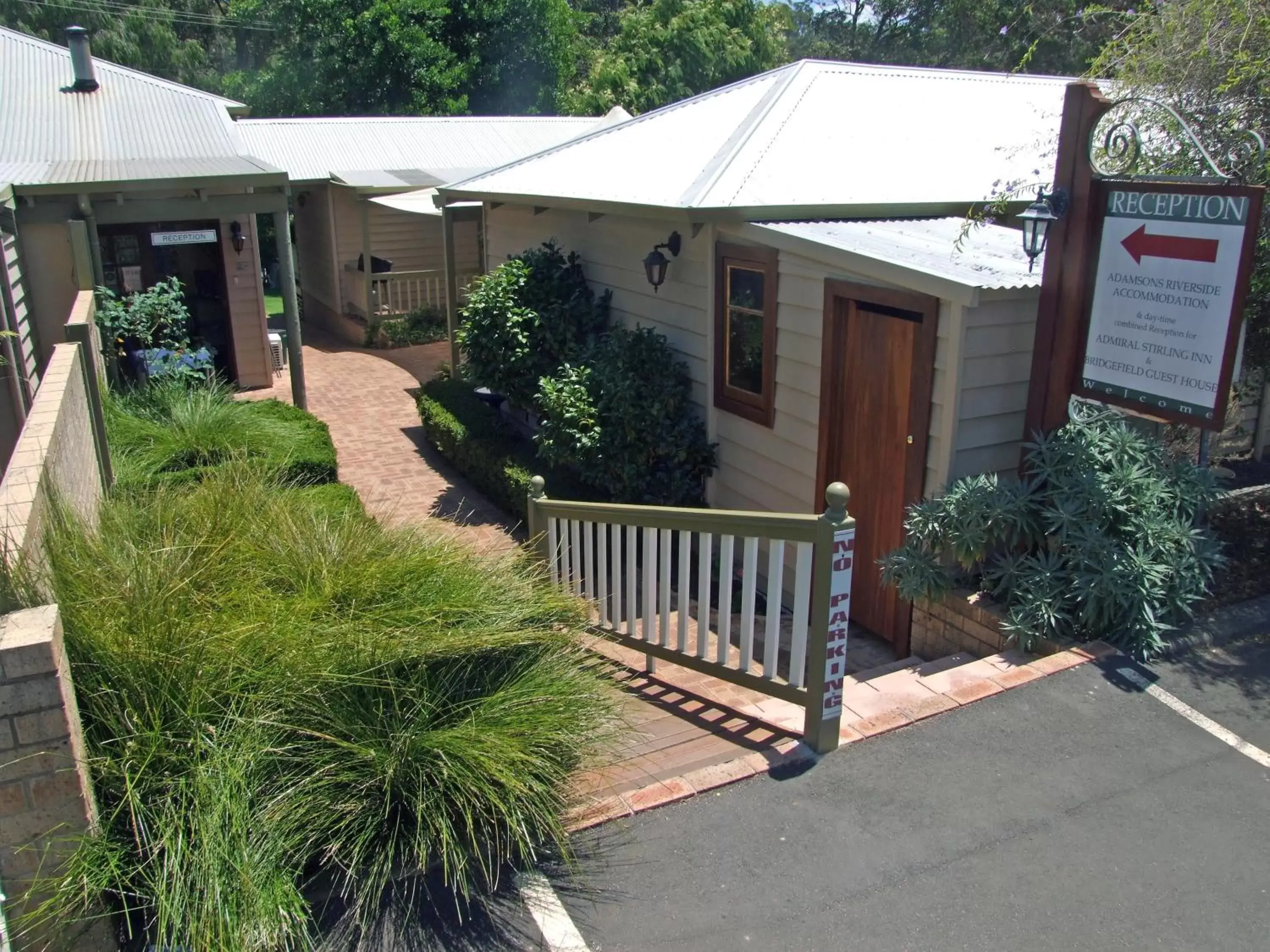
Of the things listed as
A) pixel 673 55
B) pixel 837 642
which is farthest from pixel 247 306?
pixel 673 55

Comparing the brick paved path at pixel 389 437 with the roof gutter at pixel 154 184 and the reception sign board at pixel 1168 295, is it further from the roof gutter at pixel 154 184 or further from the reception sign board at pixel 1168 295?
the reception sign board at pixel 1168 295

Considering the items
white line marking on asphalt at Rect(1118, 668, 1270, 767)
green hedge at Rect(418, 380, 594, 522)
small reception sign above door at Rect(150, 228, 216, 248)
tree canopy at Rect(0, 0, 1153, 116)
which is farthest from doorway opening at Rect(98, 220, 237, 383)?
tree canopy at Rect(0, 0, 1153, 116)

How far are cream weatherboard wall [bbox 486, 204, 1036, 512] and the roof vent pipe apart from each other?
705cm

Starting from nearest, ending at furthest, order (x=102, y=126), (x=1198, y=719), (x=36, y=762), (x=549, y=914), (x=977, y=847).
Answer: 1. (x=36, y=762)
2. (x=549, y=914)
3. (x=977, y=847)
4. (x=1198, y=719)
5. (x=102, y=126)

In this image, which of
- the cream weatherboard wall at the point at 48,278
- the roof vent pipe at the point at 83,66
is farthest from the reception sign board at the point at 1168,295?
the roof vent pipe at the point at 83,66

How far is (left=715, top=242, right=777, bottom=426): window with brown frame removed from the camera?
7.57 metres

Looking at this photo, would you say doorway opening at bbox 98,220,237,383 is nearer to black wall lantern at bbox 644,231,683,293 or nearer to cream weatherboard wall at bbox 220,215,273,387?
cream weatherboard wall at bbox 220,215,273,387

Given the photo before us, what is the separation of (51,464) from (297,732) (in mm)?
2141

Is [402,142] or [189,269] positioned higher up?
[402,142]

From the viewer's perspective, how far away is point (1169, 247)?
5238 mm

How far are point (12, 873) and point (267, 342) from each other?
1139 cm

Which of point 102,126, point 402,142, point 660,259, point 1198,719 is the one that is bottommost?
point 1198,719

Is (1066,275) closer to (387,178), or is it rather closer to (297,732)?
(297,732)

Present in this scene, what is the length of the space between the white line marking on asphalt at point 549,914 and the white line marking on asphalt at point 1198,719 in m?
2.91
